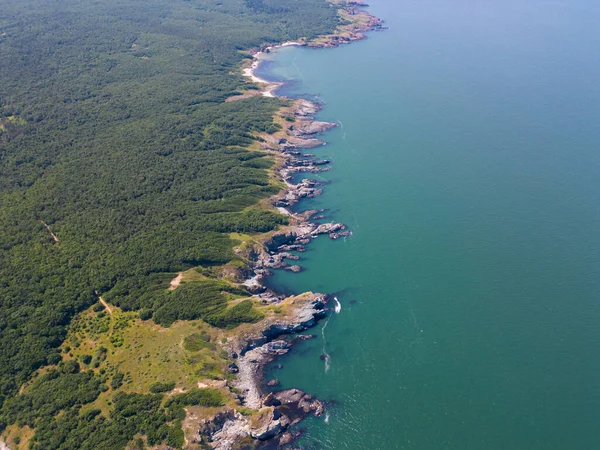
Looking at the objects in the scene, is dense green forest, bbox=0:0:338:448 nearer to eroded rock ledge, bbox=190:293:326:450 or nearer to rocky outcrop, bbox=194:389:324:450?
eroded rock ledge, bbox=190:293:326:450

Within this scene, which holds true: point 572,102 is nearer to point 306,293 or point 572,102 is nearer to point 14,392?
point 306,293

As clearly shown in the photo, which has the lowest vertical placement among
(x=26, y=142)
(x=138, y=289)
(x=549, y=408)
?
(x=549, y=408)

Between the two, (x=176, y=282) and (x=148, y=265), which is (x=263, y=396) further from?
(x=148, y=265)

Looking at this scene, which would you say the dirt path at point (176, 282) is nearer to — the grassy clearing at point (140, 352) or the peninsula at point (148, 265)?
the peninsula at point (148, 265)

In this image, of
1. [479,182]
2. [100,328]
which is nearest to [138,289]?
[100,328]

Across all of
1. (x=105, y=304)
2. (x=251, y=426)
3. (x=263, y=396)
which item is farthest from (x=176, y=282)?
(x=251, y=426)

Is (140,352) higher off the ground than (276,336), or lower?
higher

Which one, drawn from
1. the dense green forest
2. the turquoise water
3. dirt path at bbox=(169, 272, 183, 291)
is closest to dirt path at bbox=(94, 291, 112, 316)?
the dense green forest

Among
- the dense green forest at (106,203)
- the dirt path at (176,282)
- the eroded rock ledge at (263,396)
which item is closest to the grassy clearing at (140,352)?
the dense green forest at (106,203)
